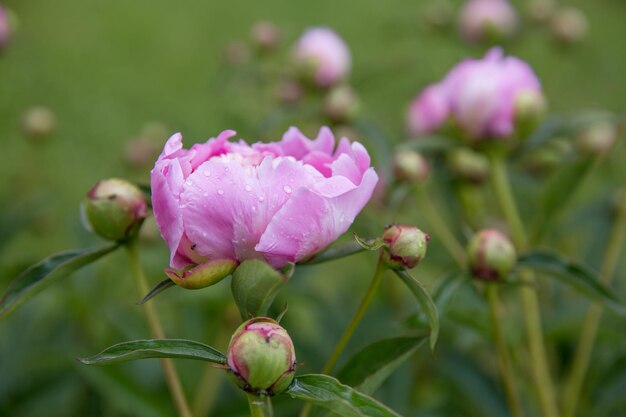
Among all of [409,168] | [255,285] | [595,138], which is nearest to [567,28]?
[595,138]

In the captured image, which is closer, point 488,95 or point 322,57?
point 488,95

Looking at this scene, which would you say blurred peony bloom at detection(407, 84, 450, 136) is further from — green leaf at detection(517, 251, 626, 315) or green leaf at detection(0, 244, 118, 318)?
green leaf at detection(0, 244, 118, 318)

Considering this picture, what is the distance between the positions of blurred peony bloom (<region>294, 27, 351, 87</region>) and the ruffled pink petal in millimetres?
629

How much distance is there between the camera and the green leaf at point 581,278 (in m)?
0.63

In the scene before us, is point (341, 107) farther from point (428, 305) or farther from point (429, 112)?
point (428, 305)

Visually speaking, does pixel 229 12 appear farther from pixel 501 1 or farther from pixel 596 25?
pixel 501 1

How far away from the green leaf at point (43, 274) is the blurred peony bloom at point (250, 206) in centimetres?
9

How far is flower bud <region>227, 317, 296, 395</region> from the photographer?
45cm

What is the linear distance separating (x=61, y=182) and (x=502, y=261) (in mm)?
1618

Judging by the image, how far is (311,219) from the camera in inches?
19.5

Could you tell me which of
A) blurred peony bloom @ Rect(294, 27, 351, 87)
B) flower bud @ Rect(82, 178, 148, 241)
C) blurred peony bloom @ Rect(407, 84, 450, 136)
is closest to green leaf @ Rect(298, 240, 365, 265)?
flower bud @ Rect(82, 178, 148, 241)

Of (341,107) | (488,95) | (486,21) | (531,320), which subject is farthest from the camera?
(486,21)

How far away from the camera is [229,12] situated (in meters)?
3.04

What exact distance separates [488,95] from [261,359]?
1.81 ft
